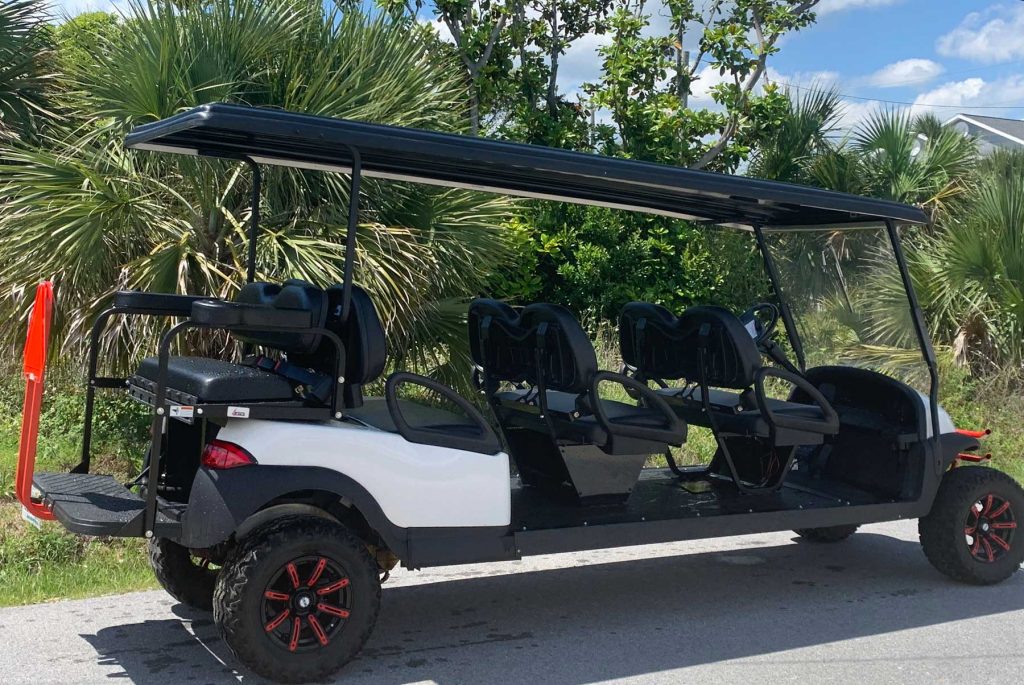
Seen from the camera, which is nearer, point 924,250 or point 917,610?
point 917,610

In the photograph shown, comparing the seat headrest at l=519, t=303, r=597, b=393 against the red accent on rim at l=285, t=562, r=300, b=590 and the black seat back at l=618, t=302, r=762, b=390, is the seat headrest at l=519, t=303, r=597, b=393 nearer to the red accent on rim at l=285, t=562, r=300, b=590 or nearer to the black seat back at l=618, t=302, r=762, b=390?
the black seat back at l=618, t=302, r=762, b=390

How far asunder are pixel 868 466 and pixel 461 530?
2.43 m

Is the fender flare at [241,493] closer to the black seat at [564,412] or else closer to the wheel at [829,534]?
the black seat at [564,412]

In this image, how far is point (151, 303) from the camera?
4703 mm

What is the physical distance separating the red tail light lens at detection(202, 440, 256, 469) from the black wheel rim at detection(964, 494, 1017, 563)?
3.59 m

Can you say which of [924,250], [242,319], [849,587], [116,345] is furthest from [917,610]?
[924,250]

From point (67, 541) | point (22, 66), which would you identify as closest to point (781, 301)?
point (67, 541)

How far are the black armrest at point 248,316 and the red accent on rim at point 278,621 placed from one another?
1033 mm

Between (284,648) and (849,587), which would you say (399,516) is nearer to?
(284,648)

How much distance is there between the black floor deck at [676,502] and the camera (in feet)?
16.1

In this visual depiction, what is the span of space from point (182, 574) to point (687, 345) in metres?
2.61

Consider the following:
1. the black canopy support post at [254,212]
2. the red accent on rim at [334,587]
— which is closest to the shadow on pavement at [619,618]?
the red accent on rim at [334,587]

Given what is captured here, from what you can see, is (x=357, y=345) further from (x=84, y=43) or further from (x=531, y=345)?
(x=84, y=43)

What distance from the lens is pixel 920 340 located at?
5.68 m
